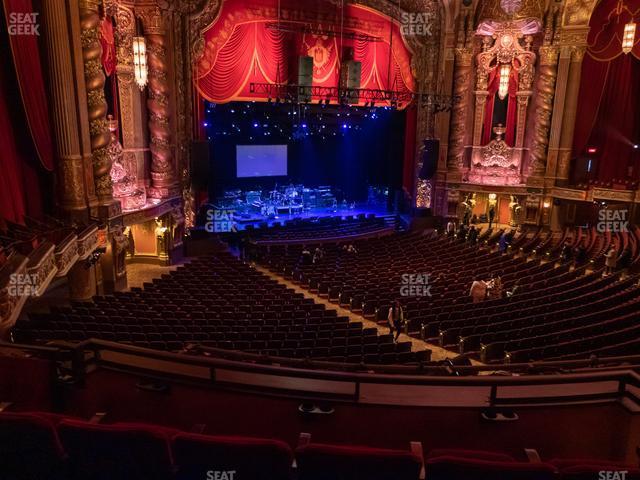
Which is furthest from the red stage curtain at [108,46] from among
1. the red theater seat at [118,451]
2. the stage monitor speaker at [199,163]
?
the red theater seat at [118,451]

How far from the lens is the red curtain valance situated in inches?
740

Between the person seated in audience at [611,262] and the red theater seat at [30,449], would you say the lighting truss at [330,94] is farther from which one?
the red theater seat at [30,449]

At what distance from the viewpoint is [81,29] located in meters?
12.7

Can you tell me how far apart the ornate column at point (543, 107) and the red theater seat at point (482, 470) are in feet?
73.9

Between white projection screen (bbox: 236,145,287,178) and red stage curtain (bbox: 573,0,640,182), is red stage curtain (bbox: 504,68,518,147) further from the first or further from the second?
white projection screen (bbox: 236,145,287,178)

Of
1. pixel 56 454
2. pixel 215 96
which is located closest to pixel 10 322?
pixel 56 454

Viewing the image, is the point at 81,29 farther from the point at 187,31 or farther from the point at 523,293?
the point at 523,293

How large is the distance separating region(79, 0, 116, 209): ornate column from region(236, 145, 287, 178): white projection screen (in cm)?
1134
